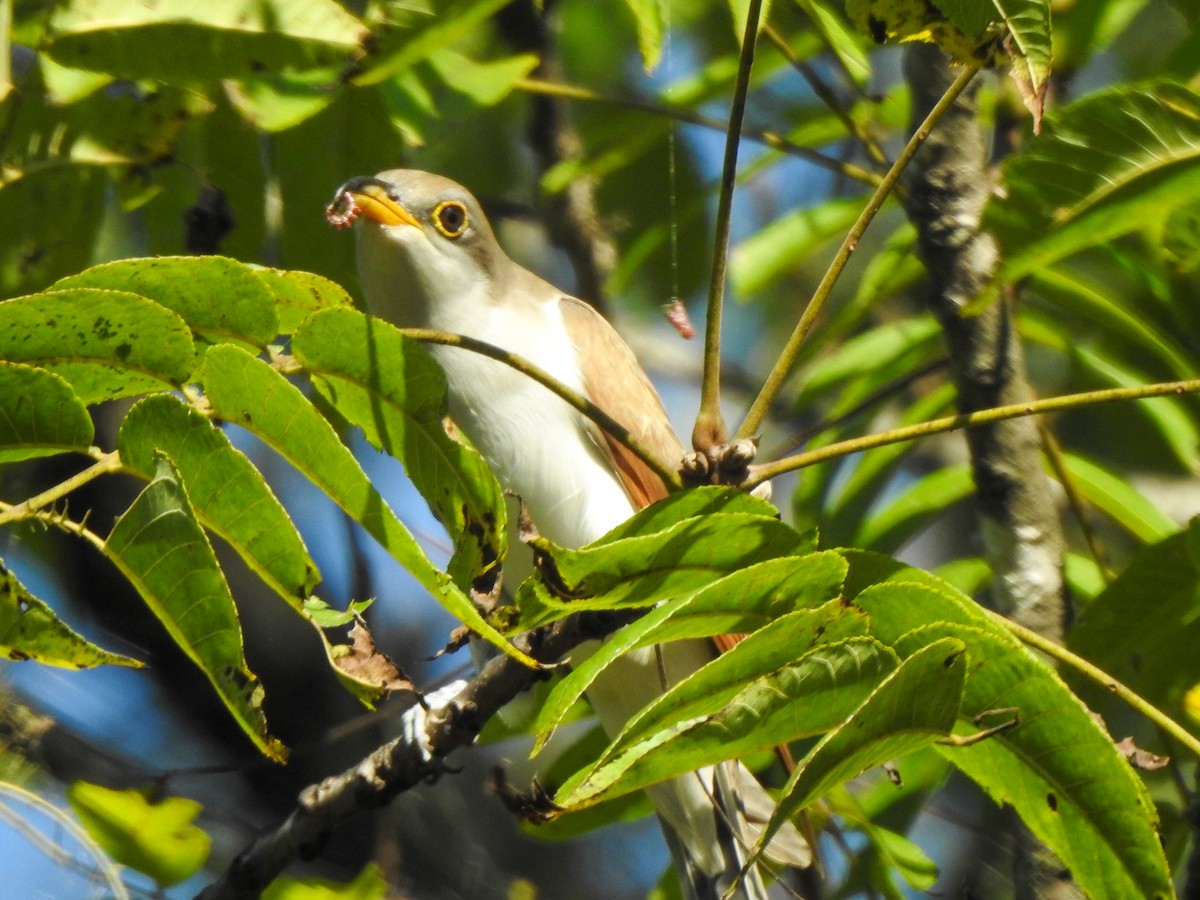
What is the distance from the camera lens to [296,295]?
1.73m

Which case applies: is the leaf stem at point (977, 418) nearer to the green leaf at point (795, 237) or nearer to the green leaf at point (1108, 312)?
the green leaf at point (1108, 312)

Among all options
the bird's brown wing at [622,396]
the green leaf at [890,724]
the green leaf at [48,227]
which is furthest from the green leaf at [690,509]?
the green leaf at [48,227]

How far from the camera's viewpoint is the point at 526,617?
153 centimetres

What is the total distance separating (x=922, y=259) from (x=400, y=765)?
1559 mm

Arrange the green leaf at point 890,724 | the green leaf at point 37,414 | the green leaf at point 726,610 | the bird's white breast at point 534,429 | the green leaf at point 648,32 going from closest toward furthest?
the green leaf at point 890,724, the green leaf at point 726,610, the green leaf at point 37,414, the green leaf at point 648,32, the bird's white breast at point 534,429

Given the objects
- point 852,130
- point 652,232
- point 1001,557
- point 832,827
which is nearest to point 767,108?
point 652,232

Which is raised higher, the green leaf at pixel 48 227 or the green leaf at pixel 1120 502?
the green leaf at pixel 48 227

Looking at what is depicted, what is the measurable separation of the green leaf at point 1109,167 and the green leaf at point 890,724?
0.68 metres

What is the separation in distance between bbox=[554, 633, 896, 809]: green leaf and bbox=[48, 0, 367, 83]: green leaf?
1255 millimetres

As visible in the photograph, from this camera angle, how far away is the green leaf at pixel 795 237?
325 cm

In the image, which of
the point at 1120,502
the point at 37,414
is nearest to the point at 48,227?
the point at 37,414

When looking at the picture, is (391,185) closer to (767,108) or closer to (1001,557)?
(1001,557)

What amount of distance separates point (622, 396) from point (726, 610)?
1790 mm

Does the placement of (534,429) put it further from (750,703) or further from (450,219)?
(750,703)
